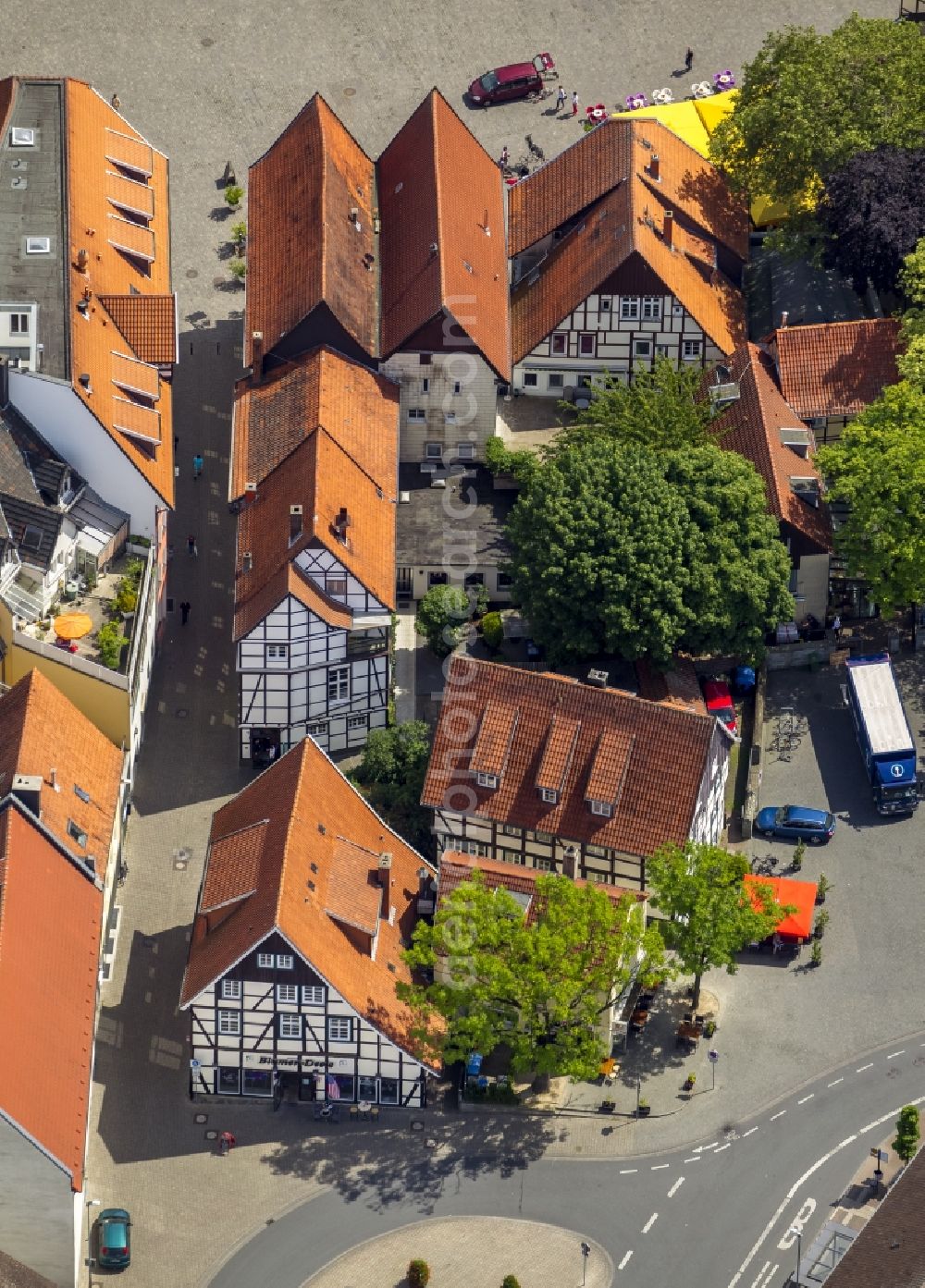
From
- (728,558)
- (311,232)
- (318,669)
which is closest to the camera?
(728,558)

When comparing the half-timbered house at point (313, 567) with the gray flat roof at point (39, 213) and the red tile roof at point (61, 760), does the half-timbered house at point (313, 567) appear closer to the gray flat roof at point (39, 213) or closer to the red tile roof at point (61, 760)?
the red tile roof at point (61, 760)

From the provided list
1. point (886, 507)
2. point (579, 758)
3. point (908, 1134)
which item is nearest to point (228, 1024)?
point (579, 758)

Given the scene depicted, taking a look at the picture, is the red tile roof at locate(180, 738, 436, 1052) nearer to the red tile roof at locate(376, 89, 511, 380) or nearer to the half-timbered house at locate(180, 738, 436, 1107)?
the half-timbered house at locate(180, 738, 436, 1107)

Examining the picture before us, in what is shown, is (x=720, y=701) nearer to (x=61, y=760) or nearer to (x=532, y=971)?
(x=532, y=971)

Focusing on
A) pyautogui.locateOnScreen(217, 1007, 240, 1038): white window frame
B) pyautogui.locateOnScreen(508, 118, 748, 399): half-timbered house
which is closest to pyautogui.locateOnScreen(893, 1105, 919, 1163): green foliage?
pyautogui.locateOnScreen(217, 1007, 240, 1038): white window frame

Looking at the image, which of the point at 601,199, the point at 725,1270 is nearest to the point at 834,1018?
the point at 725,1270
